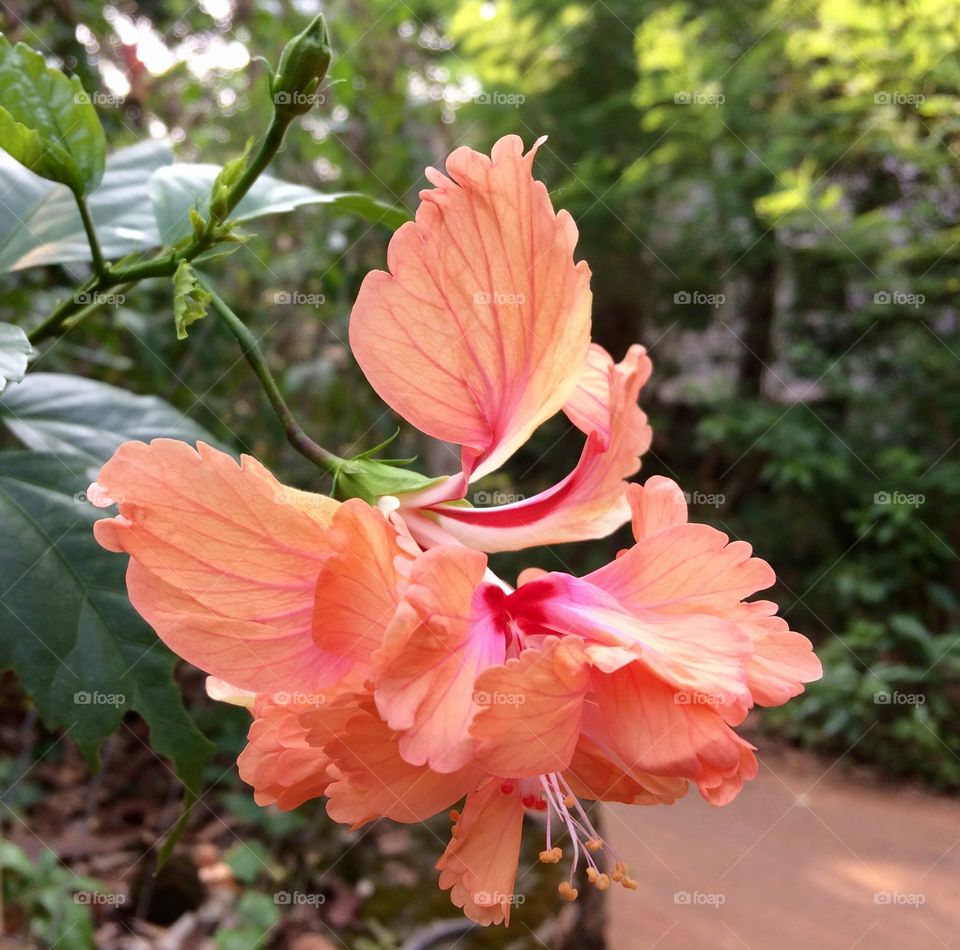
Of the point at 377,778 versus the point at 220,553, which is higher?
the point at 220,553

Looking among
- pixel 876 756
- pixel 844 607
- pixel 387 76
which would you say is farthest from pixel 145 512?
pixel 844 607

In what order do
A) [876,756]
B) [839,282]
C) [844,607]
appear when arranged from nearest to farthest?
[876,756], [844,607], [839,282]

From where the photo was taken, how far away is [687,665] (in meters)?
0.45

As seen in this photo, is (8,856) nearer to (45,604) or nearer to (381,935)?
(381,935)

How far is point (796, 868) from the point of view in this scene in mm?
2814

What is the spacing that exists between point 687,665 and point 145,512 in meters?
0.26

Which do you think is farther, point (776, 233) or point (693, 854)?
point (776, 233)
